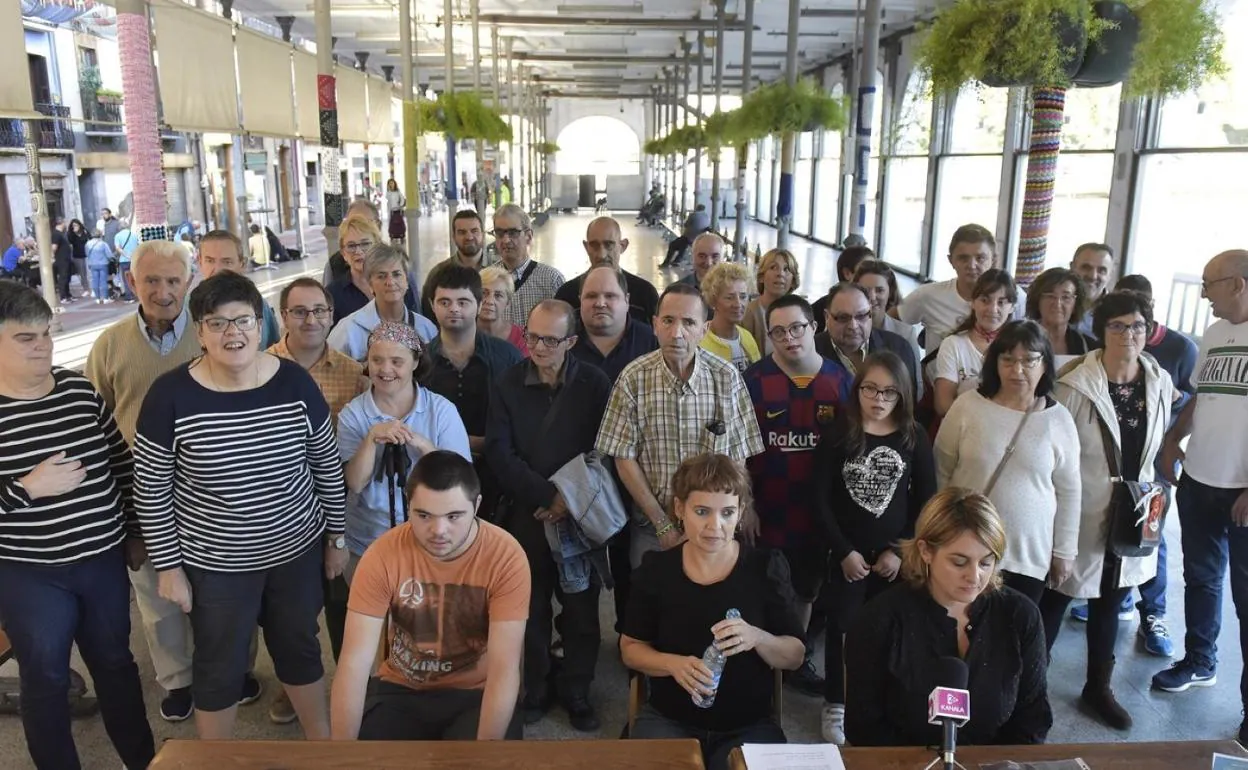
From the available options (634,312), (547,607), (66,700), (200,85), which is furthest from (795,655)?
(200,85)

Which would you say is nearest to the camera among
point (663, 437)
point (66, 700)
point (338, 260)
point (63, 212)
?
point (66, 700)

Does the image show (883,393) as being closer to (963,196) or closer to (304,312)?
(304,312)

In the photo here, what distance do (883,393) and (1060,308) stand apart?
1392mm

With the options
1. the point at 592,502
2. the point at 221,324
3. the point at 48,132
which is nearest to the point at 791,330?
the point at 592,502

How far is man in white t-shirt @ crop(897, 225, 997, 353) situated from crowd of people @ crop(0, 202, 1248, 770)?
459 mm

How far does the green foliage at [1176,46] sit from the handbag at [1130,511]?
5.65 ft

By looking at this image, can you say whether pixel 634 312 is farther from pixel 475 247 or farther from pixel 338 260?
pixel 338 260

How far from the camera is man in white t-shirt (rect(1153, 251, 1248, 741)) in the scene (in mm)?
3279

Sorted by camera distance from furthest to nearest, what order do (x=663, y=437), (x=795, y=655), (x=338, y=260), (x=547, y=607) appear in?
(x=338, y=260) → (x=547, y=607) → (x=663, y=437) → (x=795, y=655)

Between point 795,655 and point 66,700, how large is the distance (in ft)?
7.50

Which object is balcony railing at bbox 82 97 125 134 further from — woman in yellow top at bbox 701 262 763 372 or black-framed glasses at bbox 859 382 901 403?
black-framed glasses at bbox 859 382 901 403

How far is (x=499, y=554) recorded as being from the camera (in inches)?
96.3

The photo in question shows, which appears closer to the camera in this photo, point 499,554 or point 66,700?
point 499,554

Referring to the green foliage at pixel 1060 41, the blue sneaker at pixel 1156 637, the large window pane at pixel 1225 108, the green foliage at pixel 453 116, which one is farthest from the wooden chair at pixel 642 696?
the green foliage at pixel 453 116
